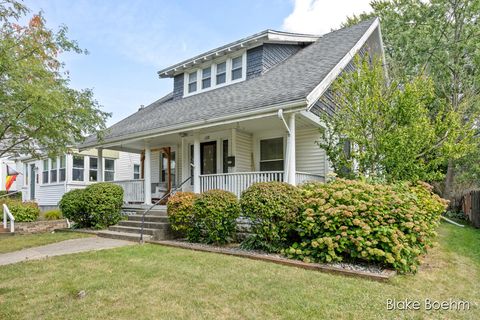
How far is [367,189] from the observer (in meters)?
6.05

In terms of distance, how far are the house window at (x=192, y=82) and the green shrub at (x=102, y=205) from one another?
5.62 meters

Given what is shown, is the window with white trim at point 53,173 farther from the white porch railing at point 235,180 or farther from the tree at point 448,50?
the tree at point 448,50

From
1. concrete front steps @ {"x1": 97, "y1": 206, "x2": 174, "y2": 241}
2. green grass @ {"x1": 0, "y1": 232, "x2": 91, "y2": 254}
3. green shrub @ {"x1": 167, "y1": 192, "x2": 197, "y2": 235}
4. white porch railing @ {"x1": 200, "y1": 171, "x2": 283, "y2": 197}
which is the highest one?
white porch railing @ {"x1": 200, "y1": 171, "x2": 283, "y2": 197}

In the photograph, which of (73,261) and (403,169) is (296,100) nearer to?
(403,169)

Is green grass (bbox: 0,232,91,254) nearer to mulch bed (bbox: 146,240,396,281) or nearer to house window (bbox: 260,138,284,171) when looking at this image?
mulch bed (bbox: 146,240,396,281)

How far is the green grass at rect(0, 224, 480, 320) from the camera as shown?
11.9 feet

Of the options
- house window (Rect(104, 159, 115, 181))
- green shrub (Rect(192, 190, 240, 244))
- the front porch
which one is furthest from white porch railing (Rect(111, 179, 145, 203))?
house window (Rect(104, 159, 115, 181))

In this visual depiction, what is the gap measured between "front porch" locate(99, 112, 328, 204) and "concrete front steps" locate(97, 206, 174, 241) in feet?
4.45

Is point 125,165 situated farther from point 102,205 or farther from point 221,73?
point 102,205

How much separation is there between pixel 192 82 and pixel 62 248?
8.56 m

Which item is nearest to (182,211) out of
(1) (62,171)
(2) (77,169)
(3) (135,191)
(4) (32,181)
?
(3) (135,191)

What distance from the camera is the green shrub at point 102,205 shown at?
32.3ft

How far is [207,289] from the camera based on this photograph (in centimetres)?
430

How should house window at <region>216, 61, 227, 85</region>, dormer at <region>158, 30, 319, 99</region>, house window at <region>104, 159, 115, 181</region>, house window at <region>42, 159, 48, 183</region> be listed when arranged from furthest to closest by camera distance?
house window at <region>104, 159, 115, 181</region>
house window at <region>42, 159, 48, 183</region>
house window at <region>216, 61, 227, 85</region>
dormer at <region>158, 30, 319, 99</region>
